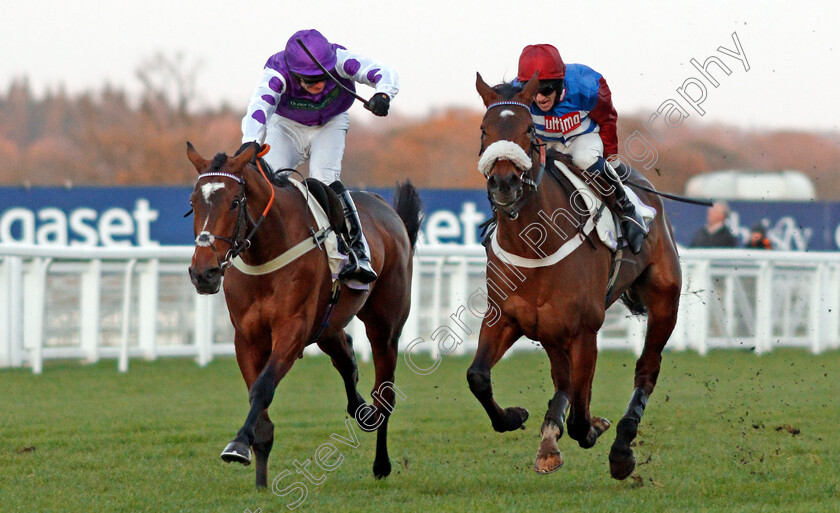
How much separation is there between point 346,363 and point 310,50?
166cm

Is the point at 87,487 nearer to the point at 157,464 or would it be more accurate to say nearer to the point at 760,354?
the point at 157,464

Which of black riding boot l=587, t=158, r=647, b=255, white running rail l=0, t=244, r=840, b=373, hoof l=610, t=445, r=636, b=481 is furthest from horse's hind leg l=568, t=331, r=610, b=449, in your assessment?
white running rail l=0, t=244, r=840, b=373

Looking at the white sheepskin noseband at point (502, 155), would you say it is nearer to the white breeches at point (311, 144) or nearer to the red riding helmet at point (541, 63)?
the red riding helmet at point (541, 63)

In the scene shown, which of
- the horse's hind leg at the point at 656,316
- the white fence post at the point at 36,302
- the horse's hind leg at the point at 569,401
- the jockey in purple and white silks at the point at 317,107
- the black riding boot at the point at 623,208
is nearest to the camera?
the horse's hind leg at the point at 569,401

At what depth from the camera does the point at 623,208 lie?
550 cm

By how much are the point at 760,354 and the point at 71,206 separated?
24.6 ft

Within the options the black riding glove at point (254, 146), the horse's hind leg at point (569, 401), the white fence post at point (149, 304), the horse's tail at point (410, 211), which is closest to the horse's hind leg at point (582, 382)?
the horse's hind leg at point (569, 401)

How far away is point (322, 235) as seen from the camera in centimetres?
542

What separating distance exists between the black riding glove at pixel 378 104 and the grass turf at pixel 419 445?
1824mm

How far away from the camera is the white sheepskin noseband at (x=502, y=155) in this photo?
4574 millimetres

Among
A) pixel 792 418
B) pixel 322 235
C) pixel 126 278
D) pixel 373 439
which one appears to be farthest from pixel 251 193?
pixel 126 278

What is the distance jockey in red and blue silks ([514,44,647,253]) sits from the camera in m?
5.29

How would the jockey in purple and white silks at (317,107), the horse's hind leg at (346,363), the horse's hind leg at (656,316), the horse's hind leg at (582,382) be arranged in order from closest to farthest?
the horse's hind leg at (582,382)
the jockey in purple and white silks at (317,107)
the horse's hind leg at (656,316)
the horse's hind leg at (346,363)

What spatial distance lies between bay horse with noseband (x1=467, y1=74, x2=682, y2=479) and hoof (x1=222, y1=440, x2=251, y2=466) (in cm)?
109
